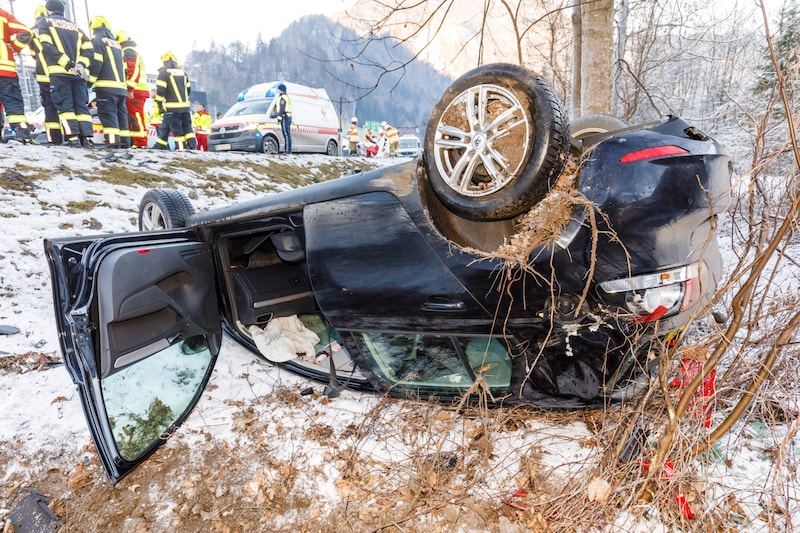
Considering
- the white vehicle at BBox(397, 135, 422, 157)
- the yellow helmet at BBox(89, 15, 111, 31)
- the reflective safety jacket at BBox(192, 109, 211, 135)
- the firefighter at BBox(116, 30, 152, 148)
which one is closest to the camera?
the yellow helmet at BBox(89, 15, 111, 31)

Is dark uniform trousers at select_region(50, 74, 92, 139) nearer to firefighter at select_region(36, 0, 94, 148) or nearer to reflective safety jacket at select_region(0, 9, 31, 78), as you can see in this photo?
firefighter at select_region(36, 0, 94, 148)

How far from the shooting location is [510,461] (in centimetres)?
206

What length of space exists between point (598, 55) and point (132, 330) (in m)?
4.51

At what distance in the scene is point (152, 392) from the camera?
7.70 feet

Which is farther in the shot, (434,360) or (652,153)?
(434,360)

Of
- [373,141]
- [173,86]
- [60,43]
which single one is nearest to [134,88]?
[173,86]

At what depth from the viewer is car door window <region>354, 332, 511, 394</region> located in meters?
2.12

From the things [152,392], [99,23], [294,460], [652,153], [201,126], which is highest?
[99,23]

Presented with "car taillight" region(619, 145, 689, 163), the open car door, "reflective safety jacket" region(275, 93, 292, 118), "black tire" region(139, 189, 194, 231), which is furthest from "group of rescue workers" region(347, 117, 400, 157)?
"car taillight" region(619, 145, 689, 163)

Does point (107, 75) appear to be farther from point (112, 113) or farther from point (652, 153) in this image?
point (652, 153)

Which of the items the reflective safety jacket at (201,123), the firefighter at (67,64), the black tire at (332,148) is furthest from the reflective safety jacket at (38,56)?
the black tire at (332,148)

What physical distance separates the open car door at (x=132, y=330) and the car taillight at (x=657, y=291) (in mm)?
2098

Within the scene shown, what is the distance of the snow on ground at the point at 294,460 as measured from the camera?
73.1 inches

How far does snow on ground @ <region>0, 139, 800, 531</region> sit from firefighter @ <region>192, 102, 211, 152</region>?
998 cm
